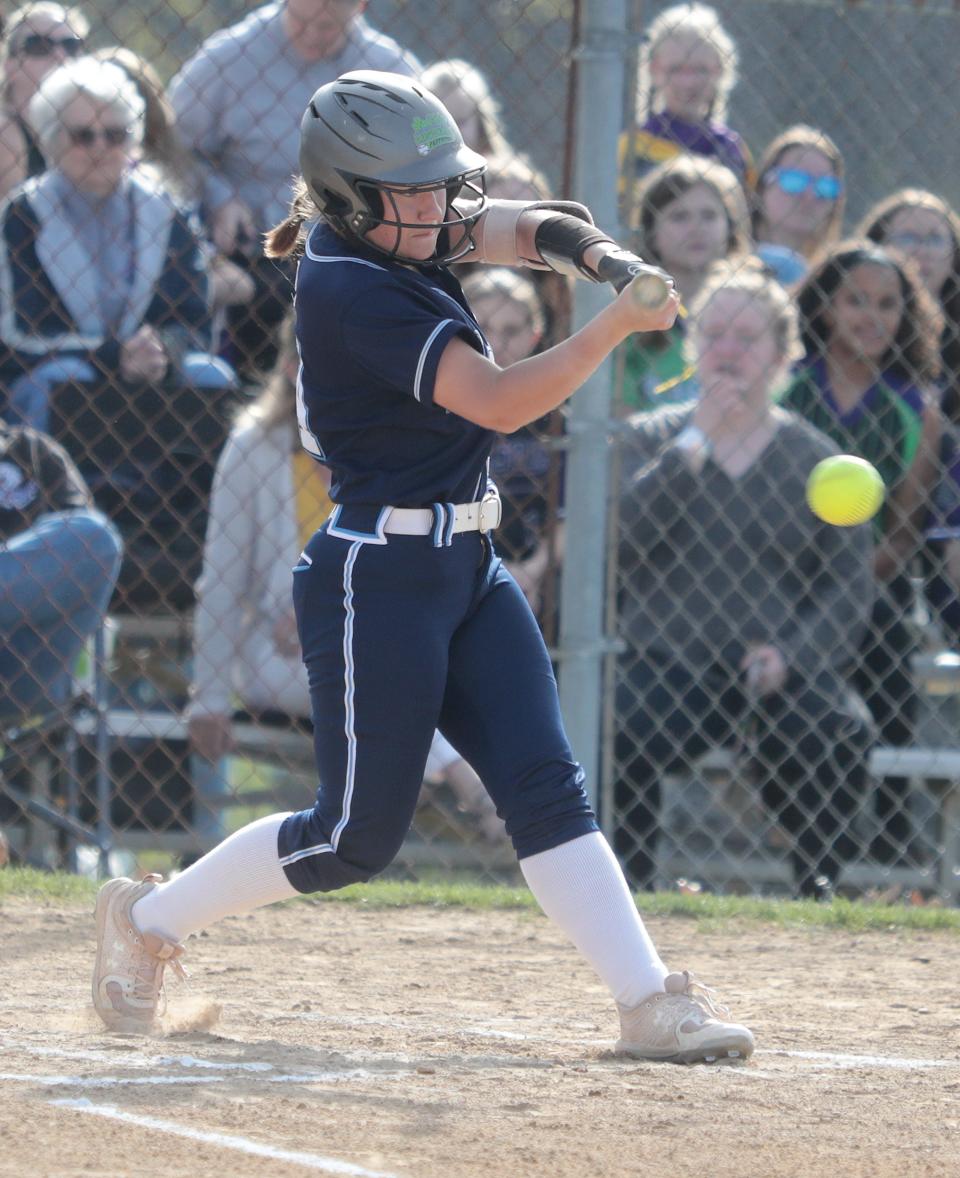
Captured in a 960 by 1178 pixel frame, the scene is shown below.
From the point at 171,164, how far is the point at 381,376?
320cm

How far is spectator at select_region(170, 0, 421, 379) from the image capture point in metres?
5.79

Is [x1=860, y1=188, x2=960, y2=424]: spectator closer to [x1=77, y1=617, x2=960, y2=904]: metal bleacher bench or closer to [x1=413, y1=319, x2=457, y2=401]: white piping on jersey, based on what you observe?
[x1=77, y1=617, x2=960, y2=904]: metal bleacher bench

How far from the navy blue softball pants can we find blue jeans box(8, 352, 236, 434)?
2549 mm

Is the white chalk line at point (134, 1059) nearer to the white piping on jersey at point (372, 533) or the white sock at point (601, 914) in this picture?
the white sock at point (601, 914)

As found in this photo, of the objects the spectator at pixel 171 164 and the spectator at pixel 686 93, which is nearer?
the spectator at pixel 171 164

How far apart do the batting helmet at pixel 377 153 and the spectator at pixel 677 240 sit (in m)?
2.84

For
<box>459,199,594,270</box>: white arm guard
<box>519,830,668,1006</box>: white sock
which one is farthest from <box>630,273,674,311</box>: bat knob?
<box>519,830,668,1006</box>: white sock

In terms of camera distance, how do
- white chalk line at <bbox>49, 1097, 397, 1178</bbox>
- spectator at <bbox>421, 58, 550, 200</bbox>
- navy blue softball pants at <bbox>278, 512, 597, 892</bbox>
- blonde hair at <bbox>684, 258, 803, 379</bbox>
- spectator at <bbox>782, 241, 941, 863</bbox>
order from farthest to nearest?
1. spectator at <bbox>782, 241, 941, 863</bbox>
2. spectator at <bbox>421, 58, 550, 200</bbox>
3. blonde hair at <bbox>684, 258, 803, 379</bbox>
4. navy blue softball pants at <bbox>278, 512, 597, 892</bbox>
5. white chalk line at <bbox>49, 1097, 397, 1178</bbox>

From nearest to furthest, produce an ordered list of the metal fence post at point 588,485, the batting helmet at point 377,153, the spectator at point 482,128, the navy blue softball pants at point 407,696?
the batting helmet at point 377,153, the navy blue softball pants at point 407,696, the metal fence post at point 588,485, the spectator at point 482,128

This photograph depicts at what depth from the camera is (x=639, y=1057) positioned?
3.35m

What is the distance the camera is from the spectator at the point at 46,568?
5348mm

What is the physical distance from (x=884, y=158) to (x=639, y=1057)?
694 centimetres

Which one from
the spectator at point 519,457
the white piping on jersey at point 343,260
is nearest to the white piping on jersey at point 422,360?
the white piping on jersey at point 343,260

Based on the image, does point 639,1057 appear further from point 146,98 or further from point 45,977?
point 146,98
